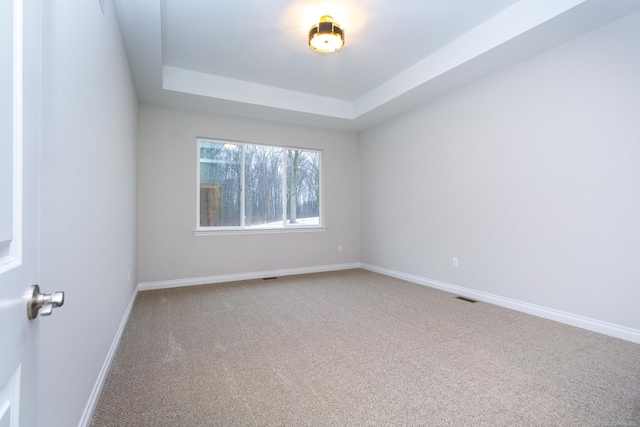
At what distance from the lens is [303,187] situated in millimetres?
5418

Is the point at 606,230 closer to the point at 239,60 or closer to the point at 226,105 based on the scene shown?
the point at 239,60

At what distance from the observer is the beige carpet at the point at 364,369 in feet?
5.26

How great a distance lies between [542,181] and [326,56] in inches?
102

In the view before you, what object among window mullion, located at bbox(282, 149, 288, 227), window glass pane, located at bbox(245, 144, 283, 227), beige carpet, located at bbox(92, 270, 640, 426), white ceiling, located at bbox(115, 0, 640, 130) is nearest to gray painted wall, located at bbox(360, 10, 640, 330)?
white ceiling, located at bbox(115, 0, 640, 130)

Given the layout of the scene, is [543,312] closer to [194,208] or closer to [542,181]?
[542,181]

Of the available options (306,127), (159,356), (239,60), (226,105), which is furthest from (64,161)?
(306,127)

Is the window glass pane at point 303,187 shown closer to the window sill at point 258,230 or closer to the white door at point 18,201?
the window sill at point 258,230

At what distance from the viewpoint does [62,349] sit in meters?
1.22

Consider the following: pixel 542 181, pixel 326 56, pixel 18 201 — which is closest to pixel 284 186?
pixel 326 56

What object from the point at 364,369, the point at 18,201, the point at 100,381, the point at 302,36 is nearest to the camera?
the point at 18,201

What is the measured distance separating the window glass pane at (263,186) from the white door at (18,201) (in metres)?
4.32

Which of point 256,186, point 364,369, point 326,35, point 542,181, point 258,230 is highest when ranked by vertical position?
point 326,35

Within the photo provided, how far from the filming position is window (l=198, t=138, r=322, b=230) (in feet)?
15.3

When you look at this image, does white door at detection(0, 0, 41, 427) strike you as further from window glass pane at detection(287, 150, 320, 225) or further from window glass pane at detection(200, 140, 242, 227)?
window glass pane at detection(287, 150, 320, 225)
